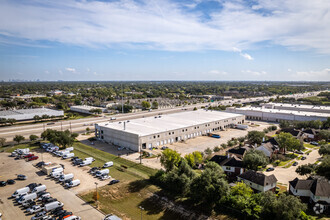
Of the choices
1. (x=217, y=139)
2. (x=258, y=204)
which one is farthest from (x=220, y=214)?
(x=217, y=139)

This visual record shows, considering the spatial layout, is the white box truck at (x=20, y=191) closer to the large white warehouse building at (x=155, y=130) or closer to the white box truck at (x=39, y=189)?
the white box truck at (x=39, y=189)

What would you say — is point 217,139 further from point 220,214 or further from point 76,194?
point 76,194

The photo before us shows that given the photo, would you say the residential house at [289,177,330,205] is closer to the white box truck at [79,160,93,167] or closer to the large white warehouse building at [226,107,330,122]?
the white box truck at [79,160,93,167]

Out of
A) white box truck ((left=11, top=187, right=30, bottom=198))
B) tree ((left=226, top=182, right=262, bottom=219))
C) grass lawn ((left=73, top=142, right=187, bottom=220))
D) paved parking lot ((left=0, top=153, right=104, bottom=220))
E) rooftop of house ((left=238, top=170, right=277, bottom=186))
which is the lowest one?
paved parking lot ((left=0, top=153, right=104, bottom=220))

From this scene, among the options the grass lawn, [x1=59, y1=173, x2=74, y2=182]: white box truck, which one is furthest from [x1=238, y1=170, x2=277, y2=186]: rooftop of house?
[x1=59, y1=173, x2=74, y2=182]: white box truck

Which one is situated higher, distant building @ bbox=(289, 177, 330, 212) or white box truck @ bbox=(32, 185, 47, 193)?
distant building @ bbox=(289, 177, 330, 212)

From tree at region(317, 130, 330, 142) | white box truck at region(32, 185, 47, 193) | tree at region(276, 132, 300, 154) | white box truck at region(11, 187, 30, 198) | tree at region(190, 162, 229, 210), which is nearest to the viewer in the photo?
tree at region(190, 162, 229, 210)

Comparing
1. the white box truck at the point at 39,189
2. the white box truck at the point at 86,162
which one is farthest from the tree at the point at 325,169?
the white box truck at the point at 39,189
